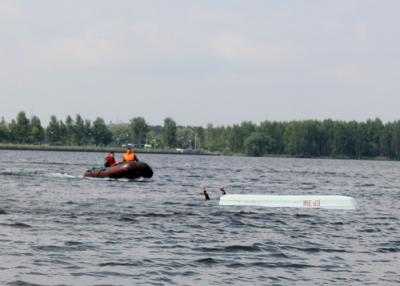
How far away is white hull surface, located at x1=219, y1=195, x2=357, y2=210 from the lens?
42344mm

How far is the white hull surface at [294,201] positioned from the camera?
42.3 m

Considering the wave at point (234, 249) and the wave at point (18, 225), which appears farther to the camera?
the wave at point (18, 225)

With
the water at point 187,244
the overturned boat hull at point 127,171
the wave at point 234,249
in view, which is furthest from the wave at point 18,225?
the overturned boat hull at point 127,171

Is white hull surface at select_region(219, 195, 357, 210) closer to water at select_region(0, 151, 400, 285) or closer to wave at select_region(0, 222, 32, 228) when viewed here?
water at select_region(0, 151, 400, 285)

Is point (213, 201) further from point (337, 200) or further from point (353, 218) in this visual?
point (353, 218)

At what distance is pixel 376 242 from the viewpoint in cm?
2972

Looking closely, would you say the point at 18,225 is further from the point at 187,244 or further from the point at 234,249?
the point at 234,249

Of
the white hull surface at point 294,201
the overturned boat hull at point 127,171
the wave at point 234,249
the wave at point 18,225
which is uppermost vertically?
the overturned boat hull at point 127,171

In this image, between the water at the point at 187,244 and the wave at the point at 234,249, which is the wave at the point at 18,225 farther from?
the wave at the point at 234,249

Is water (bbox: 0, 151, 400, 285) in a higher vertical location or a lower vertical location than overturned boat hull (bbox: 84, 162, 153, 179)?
lower

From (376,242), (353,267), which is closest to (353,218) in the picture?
(376,242)

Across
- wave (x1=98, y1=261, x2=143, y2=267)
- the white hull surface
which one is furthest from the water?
the white hull surface

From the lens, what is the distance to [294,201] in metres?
43.3

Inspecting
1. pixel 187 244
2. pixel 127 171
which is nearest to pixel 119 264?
pixel 187 244
